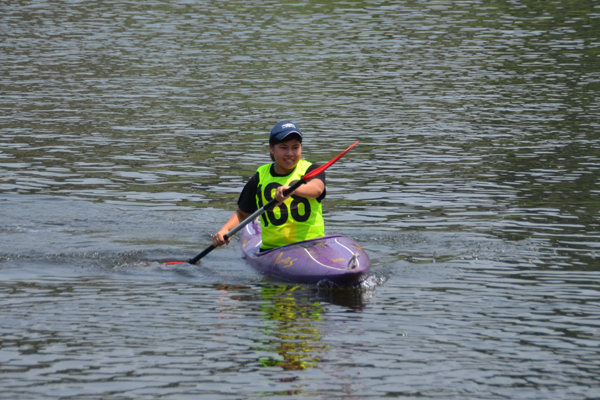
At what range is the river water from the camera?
21.9 ft

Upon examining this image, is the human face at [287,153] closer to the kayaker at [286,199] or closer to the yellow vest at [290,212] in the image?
the kayaker at [286,199]

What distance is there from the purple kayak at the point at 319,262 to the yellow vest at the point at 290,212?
0.24 meters

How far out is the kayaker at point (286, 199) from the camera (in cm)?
934

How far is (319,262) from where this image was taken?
904 centimetres

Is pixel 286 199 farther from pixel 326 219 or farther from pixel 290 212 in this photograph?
pixel 326 219

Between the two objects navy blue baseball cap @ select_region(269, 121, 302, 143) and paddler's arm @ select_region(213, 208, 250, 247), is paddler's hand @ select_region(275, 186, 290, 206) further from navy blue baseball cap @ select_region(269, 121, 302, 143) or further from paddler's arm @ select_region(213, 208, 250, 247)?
paddler's arm @ select_region(213, 208, 250, 247)

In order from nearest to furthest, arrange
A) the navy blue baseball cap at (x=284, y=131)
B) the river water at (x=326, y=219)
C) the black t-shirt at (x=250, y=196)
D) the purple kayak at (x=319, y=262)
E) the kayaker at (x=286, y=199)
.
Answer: the river water at (x=326, y=219) < the purple kayak at (x=319, y=262) < the navy blue baseball cap at (x=284, y=131) < the kayaker at (x=286, y=199) < the black t-shirt at (x=250, y=196)

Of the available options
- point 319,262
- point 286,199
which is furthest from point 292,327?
point 286,199

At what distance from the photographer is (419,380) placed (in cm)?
635

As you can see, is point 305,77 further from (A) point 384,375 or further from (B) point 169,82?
(A) point 384,375

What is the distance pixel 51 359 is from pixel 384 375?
251cm

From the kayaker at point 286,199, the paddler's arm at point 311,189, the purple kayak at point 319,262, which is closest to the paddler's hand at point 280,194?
the paddler's arm at point 311,189

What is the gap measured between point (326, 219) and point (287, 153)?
275 cm

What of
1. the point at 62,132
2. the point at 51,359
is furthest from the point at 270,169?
the point at 62,132
